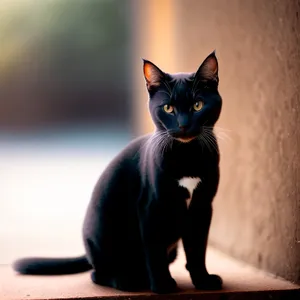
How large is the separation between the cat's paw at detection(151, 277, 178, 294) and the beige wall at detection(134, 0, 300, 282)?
316mm

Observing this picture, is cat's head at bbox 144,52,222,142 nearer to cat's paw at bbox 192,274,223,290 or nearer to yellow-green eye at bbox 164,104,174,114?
yellow-green eye at bbox 164,104,174,114

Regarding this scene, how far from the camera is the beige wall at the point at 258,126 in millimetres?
1268

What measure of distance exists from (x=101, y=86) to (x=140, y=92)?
1.17ft

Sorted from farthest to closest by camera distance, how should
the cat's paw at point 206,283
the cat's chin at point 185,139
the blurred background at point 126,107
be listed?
the blurred background at point 126,107
the cat's paw at point 206,283
the cat's chin at point 185,139

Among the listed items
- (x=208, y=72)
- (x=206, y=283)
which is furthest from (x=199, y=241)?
(x=208, y=72)

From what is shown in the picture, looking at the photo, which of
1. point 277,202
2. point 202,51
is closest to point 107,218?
point 277,202

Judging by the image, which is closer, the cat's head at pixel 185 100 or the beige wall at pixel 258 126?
the cat's head at pixel 185 100

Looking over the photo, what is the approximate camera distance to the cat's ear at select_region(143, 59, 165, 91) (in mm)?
1113

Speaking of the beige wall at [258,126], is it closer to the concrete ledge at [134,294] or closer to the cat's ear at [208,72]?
the concrete ledge at [134,294]

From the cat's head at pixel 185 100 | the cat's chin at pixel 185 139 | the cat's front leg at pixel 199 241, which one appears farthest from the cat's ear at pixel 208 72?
the cat's front leg at pixel 199 241

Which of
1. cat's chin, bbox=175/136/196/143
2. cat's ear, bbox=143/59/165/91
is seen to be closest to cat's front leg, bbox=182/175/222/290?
cat's chin, bbox=175/136/196/143

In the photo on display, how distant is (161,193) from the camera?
112 centimetres

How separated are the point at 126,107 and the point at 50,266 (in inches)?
52.2

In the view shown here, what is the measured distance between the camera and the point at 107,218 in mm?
1207
